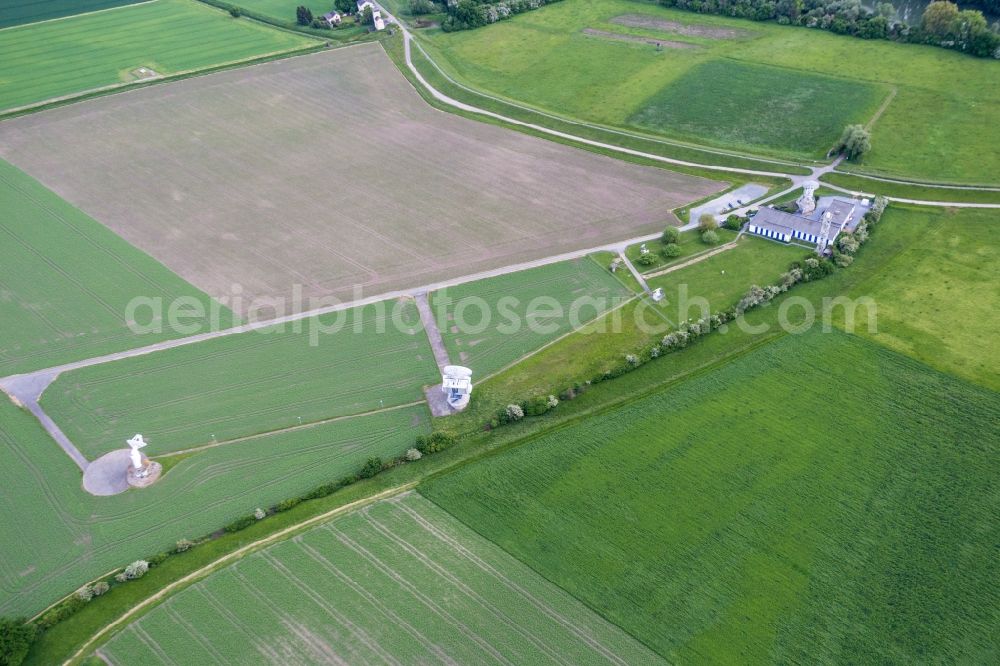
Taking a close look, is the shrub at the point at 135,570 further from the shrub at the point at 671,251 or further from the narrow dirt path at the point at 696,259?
the shrub at the point at 671,251

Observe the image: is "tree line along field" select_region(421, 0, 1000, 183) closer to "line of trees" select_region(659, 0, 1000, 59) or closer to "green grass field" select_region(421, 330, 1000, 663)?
"line of trees" select_region(659, 0, 1000, 59)

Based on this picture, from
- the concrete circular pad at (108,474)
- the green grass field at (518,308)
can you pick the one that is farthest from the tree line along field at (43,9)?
the concrete circular pad at (108,474)

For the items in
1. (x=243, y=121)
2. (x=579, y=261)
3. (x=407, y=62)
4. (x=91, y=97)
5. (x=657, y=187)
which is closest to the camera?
(x=579, y=261)

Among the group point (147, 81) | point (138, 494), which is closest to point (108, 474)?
point (138, 494)

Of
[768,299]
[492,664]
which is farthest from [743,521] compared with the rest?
[768,299]

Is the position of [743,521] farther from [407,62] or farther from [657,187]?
[407,62]

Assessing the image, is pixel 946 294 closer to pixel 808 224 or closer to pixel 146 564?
pixel 808 224

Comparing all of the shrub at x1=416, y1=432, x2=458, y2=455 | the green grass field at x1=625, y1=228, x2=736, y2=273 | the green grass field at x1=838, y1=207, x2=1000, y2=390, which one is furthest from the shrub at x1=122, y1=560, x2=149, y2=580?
the green grass field at x1=838, y1=207, x2=1000, y2=390
